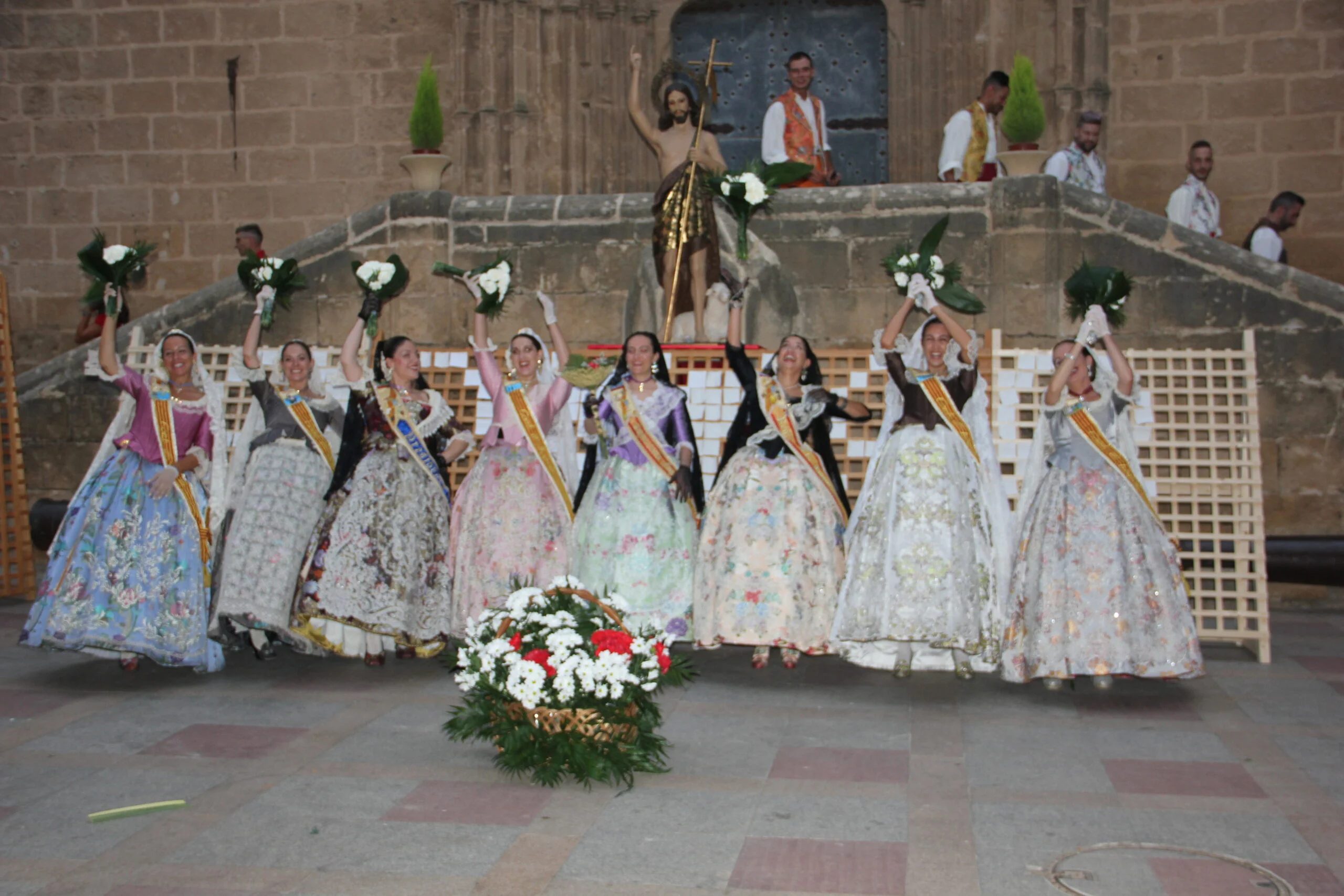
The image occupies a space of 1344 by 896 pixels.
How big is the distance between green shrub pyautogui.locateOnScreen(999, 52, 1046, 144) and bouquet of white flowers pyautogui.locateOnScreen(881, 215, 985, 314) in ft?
5.87

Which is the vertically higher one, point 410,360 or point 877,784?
point 410,360

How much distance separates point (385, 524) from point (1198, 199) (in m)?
7.21

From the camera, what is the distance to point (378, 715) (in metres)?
6.05

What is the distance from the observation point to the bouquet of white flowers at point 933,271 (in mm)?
6977

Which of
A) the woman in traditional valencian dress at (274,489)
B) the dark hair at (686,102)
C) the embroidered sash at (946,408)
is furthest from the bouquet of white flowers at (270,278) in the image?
the embroidered sash at (946,408)

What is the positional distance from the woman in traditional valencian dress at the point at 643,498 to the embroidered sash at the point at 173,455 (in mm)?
1902

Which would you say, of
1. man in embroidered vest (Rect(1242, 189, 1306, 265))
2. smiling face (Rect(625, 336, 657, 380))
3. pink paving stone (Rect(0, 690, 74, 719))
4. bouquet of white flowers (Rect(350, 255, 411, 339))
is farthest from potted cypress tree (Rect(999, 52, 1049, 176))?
pink paving stone (Rect(0, 690, 74, 719))

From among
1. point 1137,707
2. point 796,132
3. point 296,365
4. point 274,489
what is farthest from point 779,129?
point 1137,707

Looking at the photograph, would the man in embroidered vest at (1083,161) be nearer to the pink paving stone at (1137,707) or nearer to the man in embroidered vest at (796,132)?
the man in embroidered vest at (796,132)

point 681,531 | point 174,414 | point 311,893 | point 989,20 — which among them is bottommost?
point 311,893

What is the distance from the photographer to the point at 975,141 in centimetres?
1034

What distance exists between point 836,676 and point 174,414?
3.72 metres

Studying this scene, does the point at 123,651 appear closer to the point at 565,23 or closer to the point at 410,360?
the point at 410,360

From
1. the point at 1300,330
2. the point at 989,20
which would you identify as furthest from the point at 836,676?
the point at 989,20
